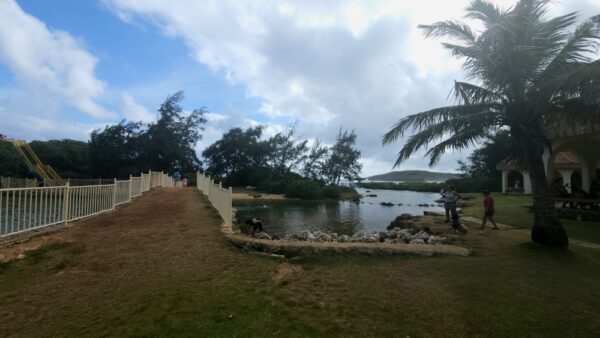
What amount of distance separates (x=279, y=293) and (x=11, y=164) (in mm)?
44984

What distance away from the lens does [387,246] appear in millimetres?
6992

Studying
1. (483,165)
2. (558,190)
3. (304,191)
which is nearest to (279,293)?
(558,190)

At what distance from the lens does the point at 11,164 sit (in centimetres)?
3591

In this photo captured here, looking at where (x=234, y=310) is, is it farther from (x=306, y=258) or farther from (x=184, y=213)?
(x=184, y=213)

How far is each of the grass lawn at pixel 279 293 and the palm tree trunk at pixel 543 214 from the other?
0.62 metres

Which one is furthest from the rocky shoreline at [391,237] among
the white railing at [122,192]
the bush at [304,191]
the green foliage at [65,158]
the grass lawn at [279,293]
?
the green foliage at [65,158]

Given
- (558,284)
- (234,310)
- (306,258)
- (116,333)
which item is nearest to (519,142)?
(558,284)

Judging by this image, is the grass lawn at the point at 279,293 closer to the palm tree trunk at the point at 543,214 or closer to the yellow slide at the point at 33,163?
the palm tree trunk at the point at 543,214

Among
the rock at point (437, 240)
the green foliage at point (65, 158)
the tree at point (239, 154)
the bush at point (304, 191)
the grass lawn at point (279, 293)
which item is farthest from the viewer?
the tree at point (239, 154)

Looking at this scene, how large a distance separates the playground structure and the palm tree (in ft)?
127

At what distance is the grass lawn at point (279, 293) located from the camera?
3336 mm

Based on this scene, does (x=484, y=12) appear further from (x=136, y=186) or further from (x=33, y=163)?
(x=33, y=163)

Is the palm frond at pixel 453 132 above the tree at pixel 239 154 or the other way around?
the other way around

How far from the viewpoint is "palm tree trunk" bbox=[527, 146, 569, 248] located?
7488mm
